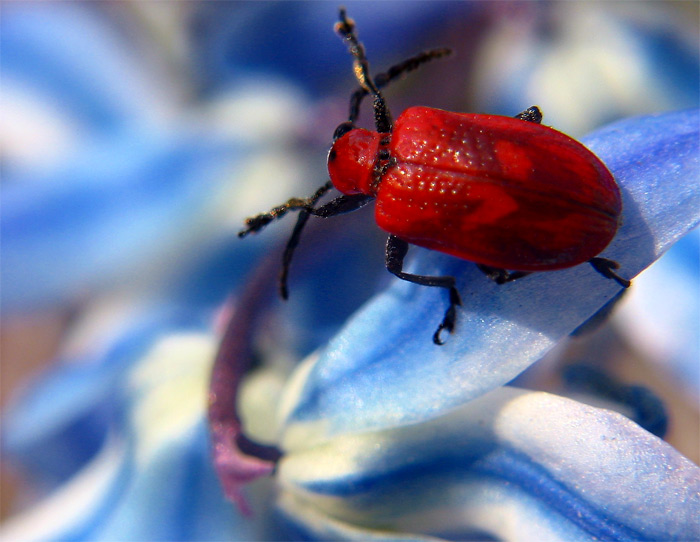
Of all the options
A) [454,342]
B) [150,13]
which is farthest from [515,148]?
[150,13]

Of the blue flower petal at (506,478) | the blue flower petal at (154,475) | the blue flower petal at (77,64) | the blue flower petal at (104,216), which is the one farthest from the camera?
the blue flower petal at (77,64)

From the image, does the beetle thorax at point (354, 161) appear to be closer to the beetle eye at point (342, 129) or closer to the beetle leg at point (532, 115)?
the beetle eye at point (342, 129)

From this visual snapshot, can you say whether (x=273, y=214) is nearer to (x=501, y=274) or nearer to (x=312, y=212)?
(x=312, y=212)

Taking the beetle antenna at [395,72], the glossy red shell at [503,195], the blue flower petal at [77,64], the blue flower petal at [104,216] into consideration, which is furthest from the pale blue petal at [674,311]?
the blue flower petal at [77,64]

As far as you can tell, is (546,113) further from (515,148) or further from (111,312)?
(111,312)

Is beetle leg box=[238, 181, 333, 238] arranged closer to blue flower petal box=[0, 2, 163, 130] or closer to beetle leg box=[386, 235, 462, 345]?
beetle leg box=[386, 235, 462, 345]

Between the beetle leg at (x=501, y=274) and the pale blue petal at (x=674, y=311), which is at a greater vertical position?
the beetle leg at (x=501, y=274)

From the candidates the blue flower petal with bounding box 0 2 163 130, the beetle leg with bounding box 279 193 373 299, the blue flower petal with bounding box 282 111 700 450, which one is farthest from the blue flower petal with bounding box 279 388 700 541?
the blue flower petal with bounding box 0 2 163 130
